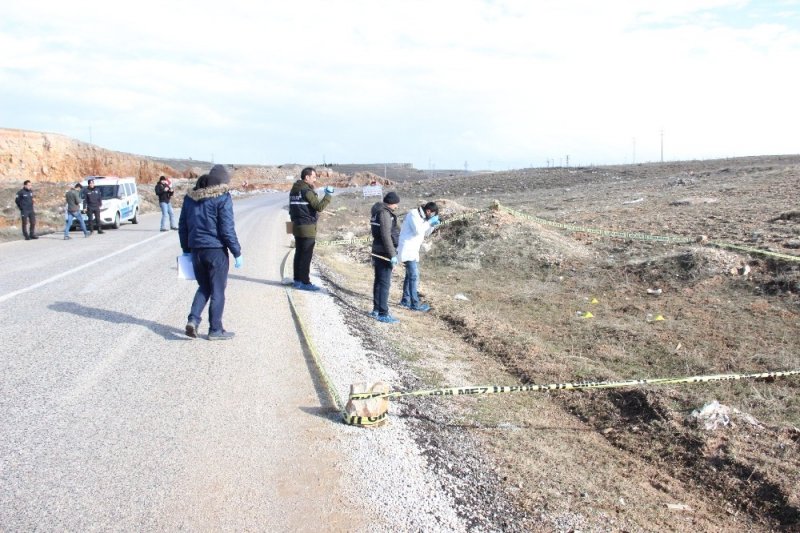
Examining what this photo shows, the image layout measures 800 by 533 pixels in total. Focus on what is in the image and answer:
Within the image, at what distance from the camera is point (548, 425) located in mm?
5527

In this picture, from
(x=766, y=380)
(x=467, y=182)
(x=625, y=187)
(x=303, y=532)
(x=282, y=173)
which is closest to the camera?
(x=303, y=532)

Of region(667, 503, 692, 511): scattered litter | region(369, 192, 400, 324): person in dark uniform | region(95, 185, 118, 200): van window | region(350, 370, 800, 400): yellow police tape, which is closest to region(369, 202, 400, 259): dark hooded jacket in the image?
region(369, 192, 400, 324): person in dark uniform

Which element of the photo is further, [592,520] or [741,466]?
[741,466]

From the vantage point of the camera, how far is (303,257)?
9.86m

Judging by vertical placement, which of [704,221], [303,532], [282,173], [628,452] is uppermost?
[282,173]

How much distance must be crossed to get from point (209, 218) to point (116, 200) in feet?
51.7

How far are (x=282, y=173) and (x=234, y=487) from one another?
308ft

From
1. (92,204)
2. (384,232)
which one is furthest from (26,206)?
(384,232)

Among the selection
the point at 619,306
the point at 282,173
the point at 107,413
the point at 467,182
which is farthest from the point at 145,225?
the point at 282,173

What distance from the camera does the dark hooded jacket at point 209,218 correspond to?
20.7 feet

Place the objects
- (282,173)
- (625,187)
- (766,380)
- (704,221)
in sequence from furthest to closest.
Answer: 1. (282,173)
2. (625,187)
3. (704,221)
4. (766,380)

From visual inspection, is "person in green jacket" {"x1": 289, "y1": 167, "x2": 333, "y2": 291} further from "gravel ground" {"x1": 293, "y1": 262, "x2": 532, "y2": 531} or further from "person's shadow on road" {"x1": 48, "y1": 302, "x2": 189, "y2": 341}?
"gravel ground" {"x1": 293, "y1": 262, "x2": 532, "y2": 531}

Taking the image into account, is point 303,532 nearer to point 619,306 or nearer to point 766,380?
point 766,380

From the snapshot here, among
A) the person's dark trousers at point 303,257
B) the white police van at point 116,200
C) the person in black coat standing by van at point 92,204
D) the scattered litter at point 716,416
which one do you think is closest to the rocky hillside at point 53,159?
the white police van at point 116,200
